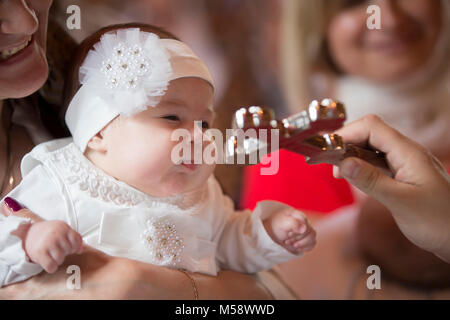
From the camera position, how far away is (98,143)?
0.70 metres

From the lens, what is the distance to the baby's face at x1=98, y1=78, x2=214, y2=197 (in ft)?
2.18

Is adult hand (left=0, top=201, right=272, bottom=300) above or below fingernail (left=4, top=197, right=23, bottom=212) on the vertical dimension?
below

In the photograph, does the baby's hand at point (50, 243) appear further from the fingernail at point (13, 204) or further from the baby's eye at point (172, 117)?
the baby's eye at point (172, 117)

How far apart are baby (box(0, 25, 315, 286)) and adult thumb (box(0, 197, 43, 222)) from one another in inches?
0.4

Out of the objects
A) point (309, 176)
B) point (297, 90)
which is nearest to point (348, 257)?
point (309, 176)

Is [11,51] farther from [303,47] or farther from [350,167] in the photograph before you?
[303,47]

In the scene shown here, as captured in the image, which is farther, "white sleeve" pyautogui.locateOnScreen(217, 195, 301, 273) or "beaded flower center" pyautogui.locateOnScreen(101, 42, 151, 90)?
"white sleeve" pyautogui.locateOnScreen(217, 195, 301, 273)

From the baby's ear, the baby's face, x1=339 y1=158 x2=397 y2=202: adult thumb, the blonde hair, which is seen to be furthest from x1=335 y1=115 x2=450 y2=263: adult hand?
the blonde hair

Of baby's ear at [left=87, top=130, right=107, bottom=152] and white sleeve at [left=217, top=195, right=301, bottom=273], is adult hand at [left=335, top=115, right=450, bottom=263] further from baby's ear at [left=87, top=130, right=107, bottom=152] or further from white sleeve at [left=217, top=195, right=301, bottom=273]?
baby's ear at [left=87, top=130, right=107, bottom=152]

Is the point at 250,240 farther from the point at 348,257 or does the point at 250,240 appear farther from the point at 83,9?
the point at 348,257

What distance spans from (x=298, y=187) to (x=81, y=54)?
0.87 m

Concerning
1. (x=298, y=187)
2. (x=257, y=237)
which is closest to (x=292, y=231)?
(x=257, y=237)

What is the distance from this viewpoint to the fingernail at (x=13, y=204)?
2.08 feet
